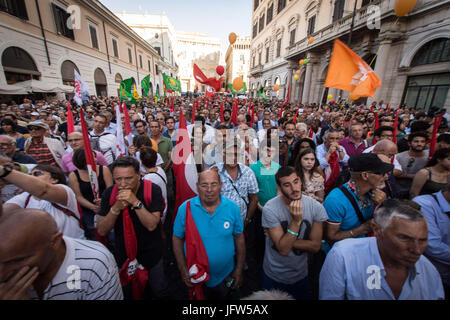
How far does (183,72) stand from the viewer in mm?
73500

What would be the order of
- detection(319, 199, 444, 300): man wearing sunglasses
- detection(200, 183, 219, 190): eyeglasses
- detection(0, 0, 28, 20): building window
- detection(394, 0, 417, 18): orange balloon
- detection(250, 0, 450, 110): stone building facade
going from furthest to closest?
detection(0, 0, 28, 20): building window → detection(250, 0, 450, 110): stone building facade → detection(394, 0, 417, 18): orange balloon → detection(200, 183, 219, 190): eyeglasses → detection(319, 199, 444, 300): man wearing sunglasses

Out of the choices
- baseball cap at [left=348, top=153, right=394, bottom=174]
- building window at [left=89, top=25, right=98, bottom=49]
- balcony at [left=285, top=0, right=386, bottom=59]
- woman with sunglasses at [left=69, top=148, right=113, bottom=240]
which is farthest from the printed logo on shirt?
building window at [left=89, top=25, right=98, bottom=49]

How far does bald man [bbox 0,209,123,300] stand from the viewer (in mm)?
952

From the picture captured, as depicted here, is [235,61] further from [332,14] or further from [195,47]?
[332,14]

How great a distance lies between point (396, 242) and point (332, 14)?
21903mm

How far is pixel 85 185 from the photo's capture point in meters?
2.41

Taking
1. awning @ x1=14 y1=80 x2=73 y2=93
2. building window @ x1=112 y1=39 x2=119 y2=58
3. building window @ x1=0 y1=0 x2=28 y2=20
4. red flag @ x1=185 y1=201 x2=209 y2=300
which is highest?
building window @ x1=112 y1=39 x2=119 y2=58

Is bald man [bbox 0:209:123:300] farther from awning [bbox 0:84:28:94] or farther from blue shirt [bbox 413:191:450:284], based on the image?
awning [bbox 0:84:28:94]

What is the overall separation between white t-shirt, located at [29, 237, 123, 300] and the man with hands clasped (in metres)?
1.31

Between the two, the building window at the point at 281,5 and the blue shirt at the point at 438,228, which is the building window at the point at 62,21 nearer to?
the blue shirt at the point at 438,228

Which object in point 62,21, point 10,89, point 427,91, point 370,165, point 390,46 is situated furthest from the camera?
point 62,21

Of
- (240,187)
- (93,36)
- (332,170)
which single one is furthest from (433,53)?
(93,36)

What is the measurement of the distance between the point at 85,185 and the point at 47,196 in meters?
0.79

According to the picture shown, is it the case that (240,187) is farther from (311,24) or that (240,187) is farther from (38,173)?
(311,24)
